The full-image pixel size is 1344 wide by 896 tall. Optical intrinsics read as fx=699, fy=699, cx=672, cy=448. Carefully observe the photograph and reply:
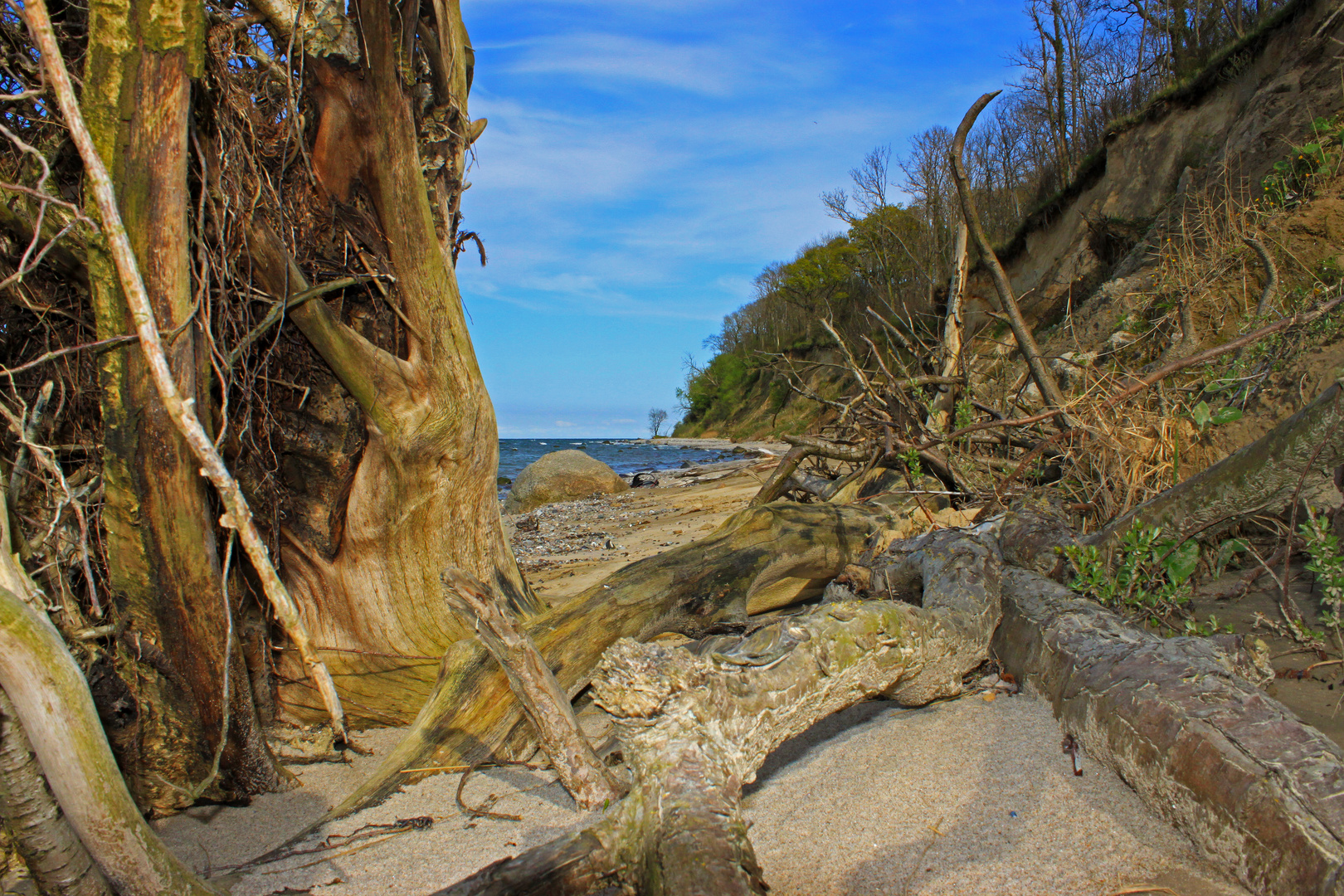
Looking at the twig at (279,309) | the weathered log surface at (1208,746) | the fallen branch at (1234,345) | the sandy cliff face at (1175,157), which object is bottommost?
the weathered log surface at (1208,746)

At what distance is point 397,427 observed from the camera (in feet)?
10.6

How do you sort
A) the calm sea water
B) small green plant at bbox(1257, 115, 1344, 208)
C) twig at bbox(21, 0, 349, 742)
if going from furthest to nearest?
the calm sea water < small green plant at bbox(1257, 115, 1344, 208) < twig at bbox(21, 0, 349, 742)

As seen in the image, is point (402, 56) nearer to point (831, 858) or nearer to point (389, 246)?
point (389, 246)

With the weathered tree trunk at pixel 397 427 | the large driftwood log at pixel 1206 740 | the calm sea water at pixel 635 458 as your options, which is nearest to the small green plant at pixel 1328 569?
the large driftwood log at pixel 1206 740

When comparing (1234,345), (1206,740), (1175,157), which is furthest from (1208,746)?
(1175,157)

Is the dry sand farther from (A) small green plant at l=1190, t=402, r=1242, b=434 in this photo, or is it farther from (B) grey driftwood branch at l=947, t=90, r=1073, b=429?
(B) grey driftwood branch at l=947, t=90, r=1073, b=429

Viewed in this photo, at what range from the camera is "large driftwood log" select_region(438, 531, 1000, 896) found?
5.16 feet

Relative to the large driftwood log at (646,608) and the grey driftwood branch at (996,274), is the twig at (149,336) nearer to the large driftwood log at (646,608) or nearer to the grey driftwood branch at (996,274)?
the large driftwood log at (646,608)

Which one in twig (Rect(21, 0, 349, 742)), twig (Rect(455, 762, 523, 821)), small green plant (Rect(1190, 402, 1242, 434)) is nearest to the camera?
twig (Rect(21, 0, 349, 742))

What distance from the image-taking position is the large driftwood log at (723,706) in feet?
5.16

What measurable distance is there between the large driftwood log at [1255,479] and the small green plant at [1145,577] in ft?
0.28

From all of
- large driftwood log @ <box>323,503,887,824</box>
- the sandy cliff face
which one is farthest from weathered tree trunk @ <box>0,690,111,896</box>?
the sandy cliff face

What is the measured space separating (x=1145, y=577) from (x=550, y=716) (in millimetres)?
2517

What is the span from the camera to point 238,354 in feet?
9.62
